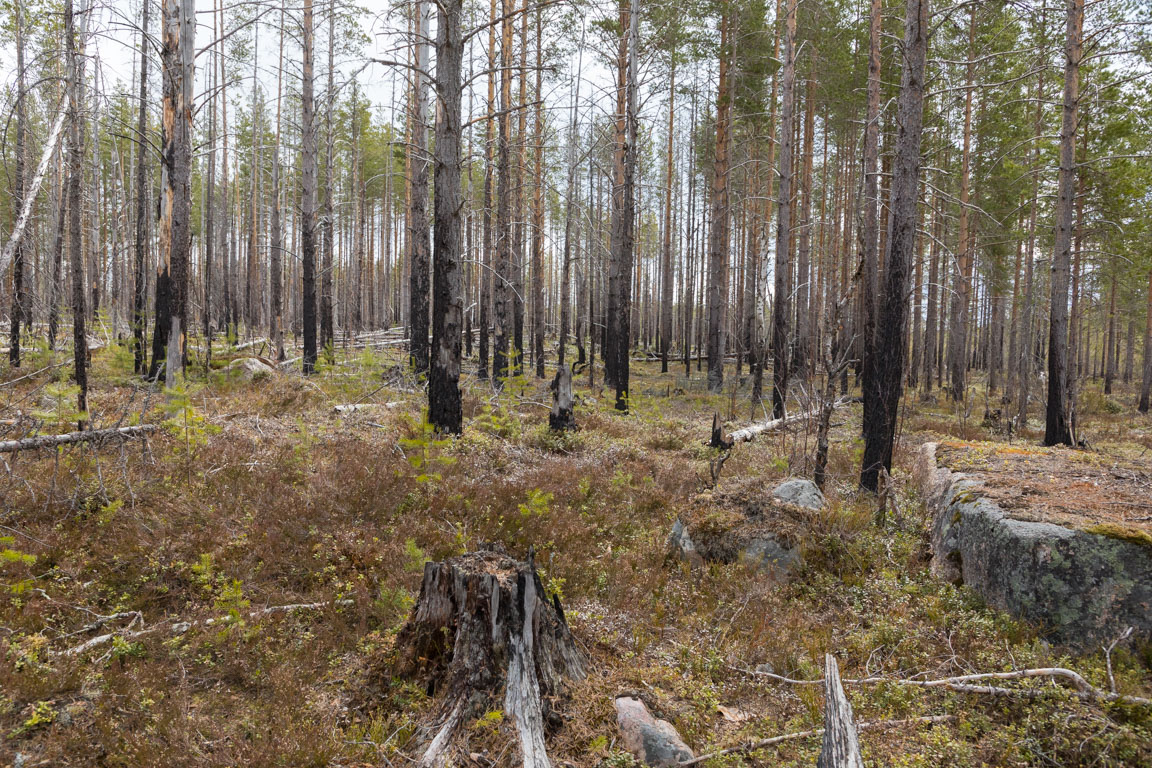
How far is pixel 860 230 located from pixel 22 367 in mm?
15746

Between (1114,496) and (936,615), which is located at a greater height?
(1114,496)

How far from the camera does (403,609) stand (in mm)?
4082

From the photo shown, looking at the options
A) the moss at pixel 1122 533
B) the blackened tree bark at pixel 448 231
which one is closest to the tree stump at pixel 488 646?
the moss at pixel 1122 533

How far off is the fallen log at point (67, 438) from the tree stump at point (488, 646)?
12.1 ft

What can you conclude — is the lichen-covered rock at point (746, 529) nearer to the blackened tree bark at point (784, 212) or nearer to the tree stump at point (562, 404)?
the tree stump at point (562, 404)

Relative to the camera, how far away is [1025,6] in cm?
729

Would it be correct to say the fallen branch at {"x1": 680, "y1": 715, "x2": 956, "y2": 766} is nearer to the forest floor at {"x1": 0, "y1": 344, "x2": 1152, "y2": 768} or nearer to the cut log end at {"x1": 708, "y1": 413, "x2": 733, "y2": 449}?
the forest floor at {"x1": 0, "y1": 344, "x2": 1152, "y2": 768}

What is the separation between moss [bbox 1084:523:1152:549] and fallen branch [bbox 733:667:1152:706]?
0.92m

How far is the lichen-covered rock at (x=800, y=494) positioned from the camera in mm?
5668

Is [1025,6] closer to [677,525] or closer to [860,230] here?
[860,230]

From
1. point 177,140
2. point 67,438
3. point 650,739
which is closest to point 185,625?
point 67,438

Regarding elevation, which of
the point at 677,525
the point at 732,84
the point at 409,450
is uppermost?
the point at 732,84

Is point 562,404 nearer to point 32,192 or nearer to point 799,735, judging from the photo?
point 32,192

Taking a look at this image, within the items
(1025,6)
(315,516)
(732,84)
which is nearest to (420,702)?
(315,516)
